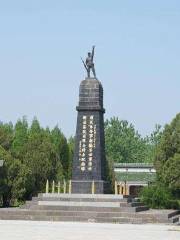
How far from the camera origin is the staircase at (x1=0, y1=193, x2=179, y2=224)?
1855 cm

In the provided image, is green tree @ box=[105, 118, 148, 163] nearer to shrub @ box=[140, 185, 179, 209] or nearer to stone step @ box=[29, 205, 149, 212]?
shrub @ box=[140, 185, 179, 209]

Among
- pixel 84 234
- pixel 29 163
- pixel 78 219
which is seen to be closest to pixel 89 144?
pixel 78 219

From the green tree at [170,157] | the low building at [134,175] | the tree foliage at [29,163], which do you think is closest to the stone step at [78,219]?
the tree foliage at [29,163]

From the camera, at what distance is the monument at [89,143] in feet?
73.0

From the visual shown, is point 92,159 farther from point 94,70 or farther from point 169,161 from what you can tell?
point 169,161

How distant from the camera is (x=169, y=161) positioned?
2948 cm


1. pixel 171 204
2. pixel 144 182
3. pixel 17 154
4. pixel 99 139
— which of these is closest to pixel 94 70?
pixel 99 139

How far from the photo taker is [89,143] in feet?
73.8

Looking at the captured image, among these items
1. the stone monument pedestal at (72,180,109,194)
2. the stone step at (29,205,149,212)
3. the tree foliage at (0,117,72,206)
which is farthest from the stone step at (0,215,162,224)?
the tree foliage at (0,117,72,206)

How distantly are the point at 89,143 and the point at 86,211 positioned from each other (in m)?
3.87

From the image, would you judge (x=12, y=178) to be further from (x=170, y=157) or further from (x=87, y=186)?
(x=170, y=157)

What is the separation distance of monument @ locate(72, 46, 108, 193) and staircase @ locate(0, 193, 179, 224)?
131 cm

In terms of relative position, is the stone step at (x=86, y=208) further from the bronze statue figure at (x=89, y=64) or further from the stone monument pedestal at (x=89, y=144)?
the bronze statue figure at (x=89, y=64)

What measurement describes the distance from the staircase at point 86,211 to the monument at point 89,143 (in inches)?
51.5
